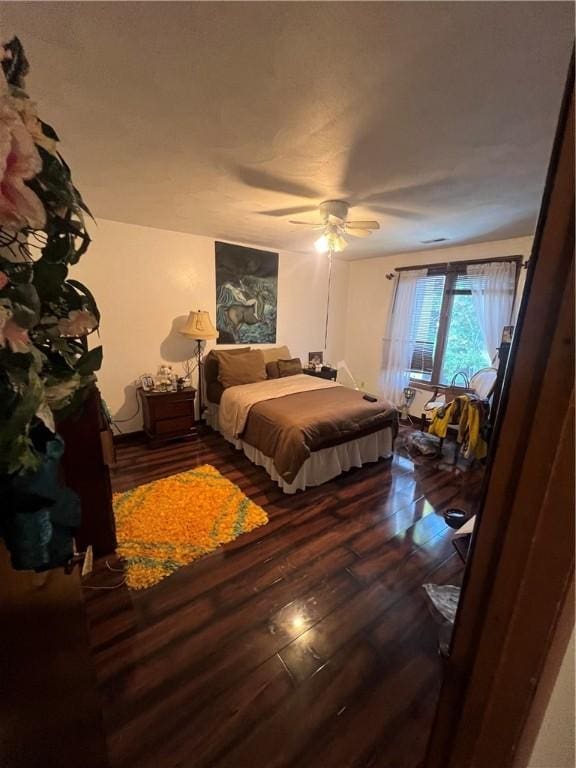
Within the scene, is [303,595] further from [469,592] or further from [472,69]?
[472,69]

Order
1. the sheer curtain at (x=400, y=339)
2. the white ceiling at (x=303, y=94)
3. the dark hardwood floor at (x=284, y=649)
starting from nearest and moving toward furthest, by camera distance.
→ the white ceiling at (x=303, y=94)
the dark hardwood floor at (x=284, y=649)
the sheer curtain at (x=400, y=339)

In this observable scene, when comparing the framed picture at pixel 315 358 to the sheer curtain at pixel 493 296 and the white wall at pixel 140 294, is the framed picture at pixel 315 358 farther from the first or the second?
the sheer curtain at pixel 493 296

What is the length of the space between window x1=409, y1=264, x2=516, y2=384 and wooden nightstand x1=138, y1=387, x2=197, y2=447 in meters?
3.19

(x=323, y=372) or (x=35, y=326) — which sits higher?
(x=35, y=326)

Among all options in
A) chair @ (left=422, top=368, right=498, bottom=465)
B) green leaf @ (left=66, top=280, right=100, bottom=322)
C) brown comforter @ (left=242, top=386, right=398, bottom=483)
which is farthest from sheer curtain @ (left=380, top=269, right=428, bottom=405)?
green leaf @ (left=66, top=280, right=100, bottom=322)

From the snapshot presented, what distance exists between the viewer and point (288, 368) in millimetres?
4094

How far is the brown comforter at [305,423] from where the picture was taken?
2.40 meters

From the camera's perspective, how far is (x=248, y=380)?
3662mm

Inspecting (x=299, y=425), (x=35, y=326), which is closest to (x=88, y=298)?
(x=35, y=326)

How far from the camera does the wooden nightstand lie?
10.4 ft

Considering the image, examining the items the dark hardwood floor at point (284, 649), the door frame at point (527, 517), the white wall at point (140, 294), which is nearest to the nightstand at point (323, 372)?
the white wall at point (140, 294)

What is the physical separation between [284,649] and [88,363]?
1.51 m

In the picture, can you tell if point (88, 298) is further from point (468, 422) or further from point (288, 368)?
point (288, 368)

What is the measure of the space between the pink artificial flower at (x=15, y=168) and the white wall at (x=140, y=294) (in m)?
3.07
